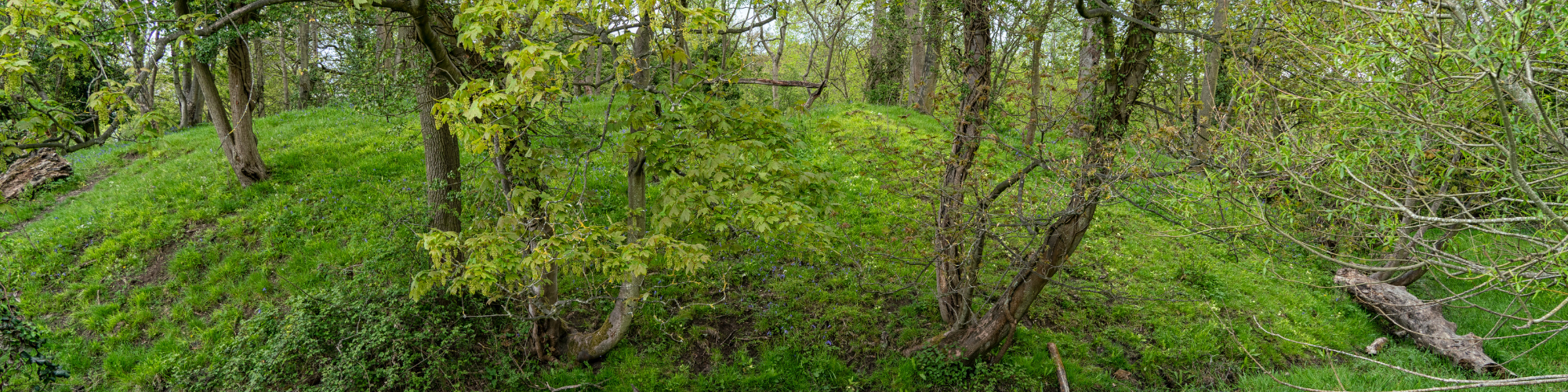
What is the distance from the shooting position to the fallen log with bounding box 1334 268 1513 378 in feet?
21.4

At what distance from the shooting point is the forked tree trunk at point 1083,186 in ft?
16.8

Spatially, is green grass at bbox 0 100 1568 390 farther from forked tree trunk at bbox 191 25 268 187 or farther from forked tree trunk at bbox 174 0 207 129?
forked tree trunk at bbox 174 0 207 129

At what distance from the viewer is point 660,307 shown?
671cm

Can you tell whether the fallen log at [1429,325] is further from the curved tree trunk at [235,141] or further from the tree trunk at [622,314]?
the curved tree trunk at [235,141]

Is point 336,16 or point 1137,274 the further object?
point 1137,274

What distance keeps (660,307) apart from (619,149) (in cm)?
243

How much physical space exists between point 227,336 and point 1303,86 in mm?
9750

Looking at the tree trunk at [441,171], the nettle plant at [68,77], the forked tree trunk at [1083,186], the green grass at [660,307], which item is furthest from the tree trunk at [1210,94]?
the tree trunk at [441,171]

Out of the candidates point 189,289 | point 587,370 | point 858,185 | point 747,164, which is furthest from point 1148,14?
point 189,289

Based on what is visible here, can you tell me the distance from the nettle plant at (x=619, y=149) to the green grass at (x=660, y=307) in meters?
0.56

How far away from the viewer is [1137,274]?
7.71 metres

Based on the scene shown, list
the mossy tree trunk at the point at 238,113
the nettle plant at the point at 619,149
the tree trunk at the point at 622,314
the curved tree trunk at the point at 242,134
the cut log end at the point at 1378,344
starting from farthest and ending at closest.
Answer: the curved tree trunk at the point at 242,134, the mossy tree trunk at the point at 238,113, the cut log end at the point at 1378,344, the tree trunk at the point at 622,314, the nettle plant at the point at 619,149

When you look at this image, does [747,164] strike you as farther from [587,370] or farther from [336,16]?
[336,16]

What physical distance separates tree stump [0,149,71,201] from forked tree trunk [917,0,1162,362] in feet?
45.5
